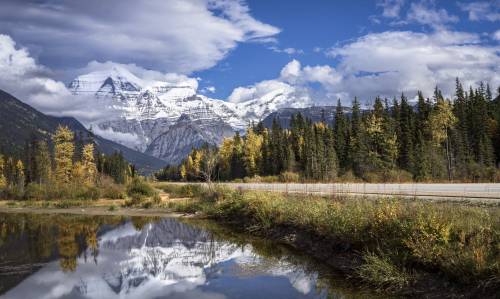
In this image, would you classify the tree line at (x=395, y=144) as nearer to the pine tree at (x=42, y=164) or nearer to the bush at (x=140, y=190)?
the bush at (x=140, y=190)

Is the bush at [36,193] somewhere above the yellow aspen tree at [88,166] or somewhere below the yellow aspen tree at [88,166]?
below

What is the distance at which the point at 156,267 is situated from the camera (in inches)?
720

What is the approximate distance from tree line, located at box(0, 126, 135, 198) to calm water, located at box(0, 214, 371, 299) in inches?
1203

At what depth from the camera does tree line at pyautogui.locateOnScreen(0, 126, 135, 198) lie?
6122 centimetres

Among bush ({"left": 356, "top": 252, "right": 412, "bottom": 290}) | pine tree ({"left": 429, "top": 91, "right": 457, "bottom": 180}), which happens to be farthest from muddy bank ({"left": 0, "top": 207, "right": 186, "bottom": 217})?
pine tree ({"left": 429, "top": 91, "right": 457, "bottom": 180})

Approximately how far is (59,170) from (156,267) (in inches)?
3095

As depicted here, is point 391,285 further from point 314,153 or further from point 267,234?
point 314,153

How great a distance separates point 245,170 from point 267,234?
9720cm

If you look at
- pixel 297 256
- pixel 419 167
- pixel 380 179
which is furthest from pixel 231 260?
pixel 419 167

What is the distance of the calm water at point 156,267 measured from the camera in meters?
14.3

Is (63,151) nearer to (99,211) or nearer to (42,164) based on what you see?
(42,164)

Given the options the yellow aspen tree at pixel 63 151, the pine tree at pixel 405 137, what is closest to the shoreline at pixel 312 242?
the yellow aspen tree at pixel 63 151

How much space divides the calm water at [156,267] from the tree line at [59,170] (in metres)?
30.6

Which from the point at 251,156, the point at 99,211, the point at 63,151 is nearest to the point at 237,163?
the point at 251,156
